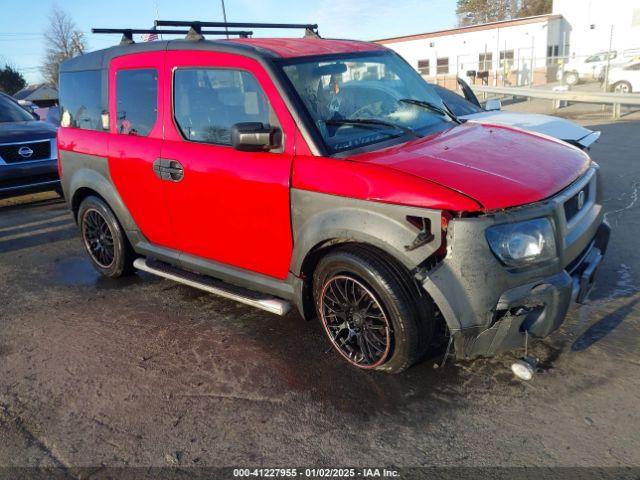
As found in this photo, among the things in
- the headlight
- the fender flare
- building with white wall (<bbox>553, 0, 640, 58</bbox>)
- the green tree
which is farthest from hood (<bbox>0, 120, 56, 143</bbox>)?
the green tree

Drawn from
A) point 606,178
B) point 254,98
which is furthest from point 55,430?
point 606,178

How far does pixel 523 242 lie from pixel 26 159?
7.93 m

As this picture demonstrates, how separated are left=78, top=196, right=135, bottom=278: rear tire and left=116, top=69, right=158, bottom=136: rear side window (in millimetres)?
867

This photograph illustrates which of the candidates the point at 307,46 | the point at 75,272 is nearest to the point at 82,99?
the point at 75,272

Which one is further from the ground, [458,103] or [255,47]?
[255,47]

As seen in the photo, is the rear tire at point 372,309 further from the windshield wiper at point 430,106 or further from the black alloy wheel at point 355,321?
the windshield wiper at point 430,106

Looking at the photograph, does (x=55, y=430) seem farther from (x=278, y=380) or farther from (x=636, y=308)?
(x=636, y=308)

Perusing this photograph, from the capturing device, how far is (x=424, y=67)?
41219 mm

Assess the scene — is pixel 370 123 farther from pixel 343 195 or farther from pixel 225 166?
pixel 225 166

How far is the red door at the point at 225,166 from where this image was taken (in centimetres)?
347

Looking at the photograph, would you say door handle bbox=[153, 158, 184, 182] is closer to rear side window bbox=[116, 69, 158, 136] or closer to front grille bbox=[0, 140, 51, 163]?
rear side window bbox=[116, 69, 158, 136]

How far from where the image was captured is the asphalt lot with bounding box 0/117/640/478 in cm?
274

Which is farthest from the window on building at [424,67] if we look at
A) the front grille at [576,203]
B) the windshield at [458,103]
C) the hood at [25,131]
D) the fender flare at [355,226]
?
the fender flare at [355,226]

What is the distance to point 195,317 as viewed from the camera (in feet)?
14.4
